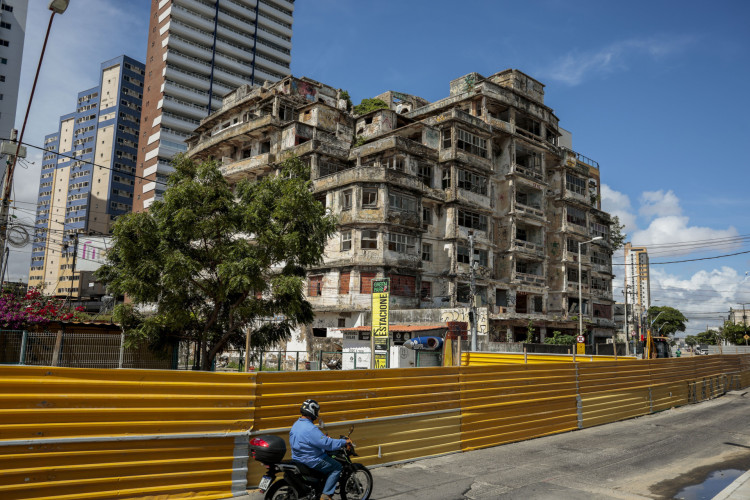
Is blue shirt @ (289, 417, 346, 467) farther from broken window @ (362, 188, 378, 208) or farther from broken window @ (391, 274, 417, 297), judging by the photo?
broken window @ (362, 188, 378, 208)

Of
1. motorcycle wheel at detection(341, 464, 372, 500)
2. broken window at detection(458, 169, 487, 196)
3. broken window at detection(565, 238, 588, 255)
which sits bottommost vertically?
motorcycle wheel at detection(341, 464, 372, 500)

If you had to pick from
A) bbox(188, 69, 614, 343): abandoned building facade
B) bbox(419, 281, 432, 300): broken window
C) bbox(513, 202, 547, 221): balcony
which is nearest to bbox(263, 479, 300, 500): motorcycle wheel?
bbox(188, 69, 614, 343): abandoned building facade

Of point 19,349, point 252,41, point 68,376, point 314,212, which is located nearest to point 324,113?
point 314,212

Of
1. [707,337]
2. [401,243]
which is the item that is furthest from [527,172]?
[707,337]

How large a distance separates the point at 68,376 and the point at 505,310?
36.4 meters

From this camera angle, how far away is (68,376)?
22.0 ft

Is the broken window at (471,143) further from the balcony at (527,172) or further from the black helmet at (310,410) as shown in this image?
the black helmet at (310,410)

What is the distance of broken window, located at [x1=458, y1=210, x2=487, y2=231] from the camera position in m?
41.3

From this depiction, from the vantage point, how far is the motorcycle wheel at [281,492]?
692 centimetres

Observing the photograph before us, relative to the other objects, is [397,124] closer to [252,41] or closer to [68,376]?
[68,376]

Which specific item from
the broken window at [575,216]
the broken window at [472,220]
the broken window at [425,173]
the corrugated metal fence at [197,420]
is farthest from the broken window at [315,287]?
the broken window at [575,216]

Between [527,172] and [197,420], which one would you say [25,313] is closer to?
[197,420]

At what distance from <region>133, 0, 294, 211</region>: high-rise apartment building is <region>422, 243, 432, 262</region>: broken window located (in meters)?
48.6

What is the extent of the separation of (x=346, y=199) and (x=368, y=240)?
11.5 ft
